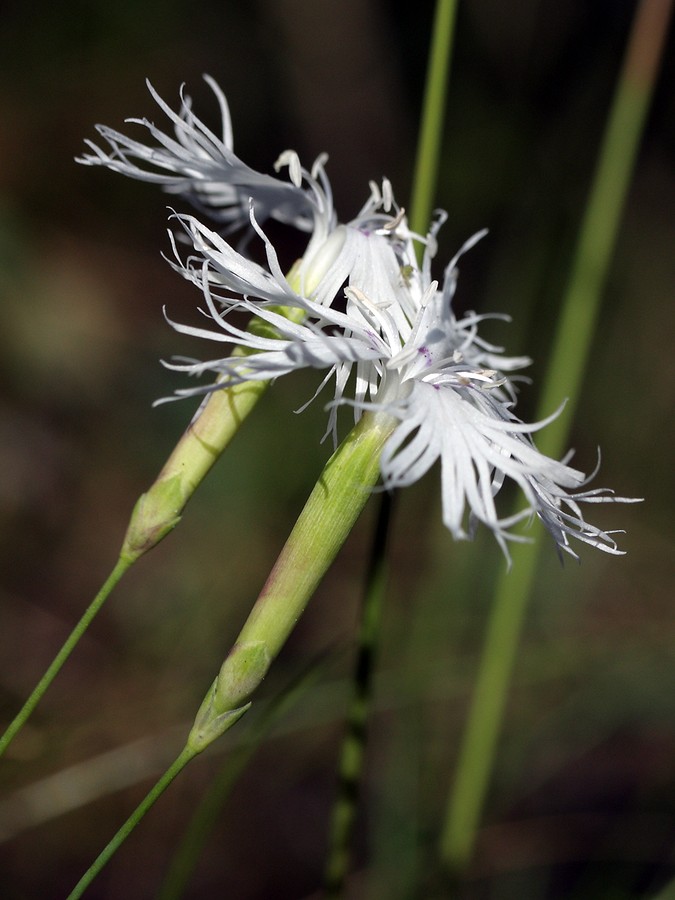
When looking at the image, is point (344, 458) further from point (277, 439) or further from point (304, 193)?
point (277, 439)

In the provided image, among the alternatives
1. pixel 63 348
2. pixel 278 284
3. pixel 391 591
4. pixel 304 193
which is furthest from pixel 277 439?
pixel 278 284

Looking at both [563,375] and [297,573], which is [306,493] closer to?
[563,375]

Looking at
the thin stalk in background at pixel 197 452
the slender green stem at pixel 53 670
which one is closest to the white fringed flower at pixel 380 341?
the thin stalk in background at pixel 197 452

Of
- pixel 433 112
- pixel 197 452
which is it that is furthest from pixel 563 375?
pixel 197 452

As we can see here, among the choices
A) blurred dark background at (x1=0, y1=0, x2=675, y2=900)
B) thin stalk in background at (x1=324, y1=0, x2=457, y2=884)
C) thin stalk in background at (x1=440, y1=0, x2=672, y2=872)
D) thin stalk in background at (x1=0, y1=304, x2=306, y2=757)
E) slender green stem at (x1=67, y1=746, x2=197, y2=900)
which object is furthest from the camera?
blurred dark background at (x1=0, y1=0, x2=675, y2=900)

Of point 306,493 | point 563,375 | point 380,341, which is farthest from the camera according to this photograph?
point 306,493

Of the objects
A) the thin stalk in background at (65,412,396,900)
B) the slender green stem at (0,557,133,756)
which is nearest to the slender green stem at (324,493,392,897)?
the thin stalk in background at (65,412,396,900)

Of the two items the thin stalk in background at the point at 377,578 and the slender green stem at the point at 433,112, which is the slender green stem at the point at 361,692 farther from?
the slender green stem at the point at 433,112

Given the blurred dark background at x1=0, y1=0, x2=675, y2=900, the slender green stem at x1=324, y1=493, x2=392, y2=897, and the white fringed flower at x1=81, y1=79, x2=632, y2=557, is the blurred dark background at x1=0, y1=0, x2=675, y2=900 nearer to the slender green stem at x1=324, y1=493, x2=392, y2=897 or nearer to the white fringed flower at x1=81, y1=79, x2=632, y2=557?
the slender green stem at x1=324, y1=493, x2=392, y2=897
